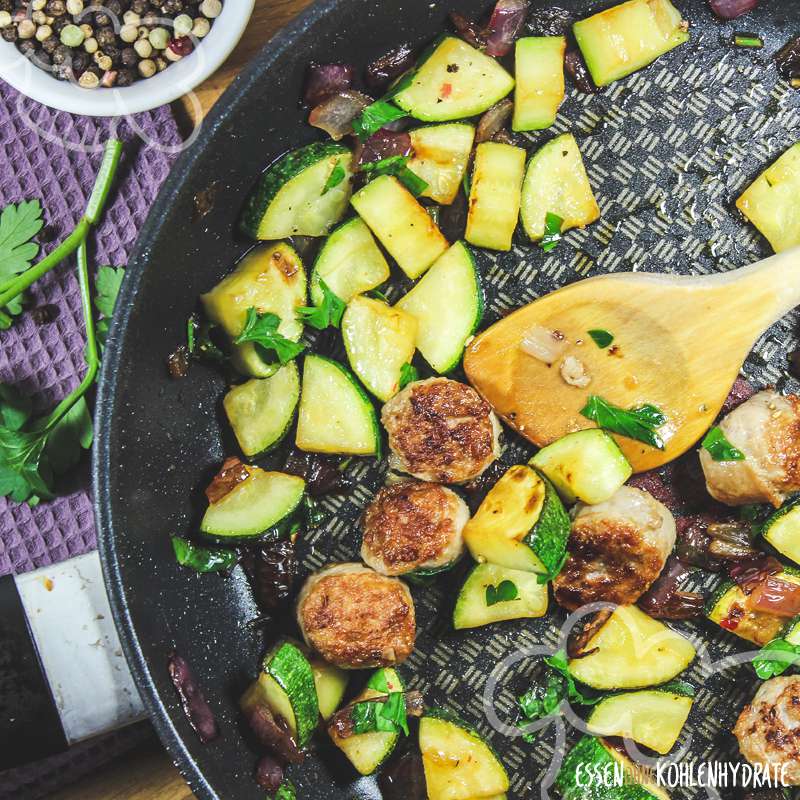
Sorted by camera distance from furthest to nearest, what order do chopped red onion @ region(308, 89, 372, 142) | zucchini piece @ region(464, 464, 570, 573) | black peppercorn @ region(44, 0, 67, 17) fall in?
black peppercorn @ region(44, 0, 67, 17), chopped red onion @ region(308, 89, 372, 142), zucchini piece @ region(464, 464, 570, 573)

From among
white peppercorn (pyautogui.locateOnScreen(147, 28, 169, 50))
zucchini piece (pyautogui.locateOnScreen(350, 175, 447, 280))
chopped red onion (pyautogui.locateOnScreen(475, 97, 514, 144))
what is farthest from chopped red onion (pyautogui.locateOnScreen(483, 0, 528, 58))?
white peppercorn (pyautogui.locateOnScreen(147, 28, 169, 50))

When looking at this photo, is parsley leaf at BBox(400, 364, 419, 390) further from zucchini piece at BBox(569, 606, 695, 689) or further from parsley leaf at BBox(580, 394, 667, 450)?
zucchini piece at BBox(569, 606, 695, 689)

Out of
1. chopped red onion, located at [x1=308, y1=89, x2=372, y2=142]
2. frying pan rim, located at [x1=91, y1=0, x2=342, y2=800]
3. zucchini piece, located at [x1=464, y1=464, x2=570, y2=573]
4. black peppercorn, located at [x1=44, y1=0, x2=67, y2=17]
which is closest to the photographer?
frying pan rim, located at [x1=91, y1=0, x2=342, y2=800]

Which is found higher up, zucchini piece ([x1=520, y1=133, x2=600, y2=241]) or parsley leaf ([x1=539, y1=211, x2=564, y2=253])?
zucchini piece ([x1=520, y1=133, x2=600, y2=241])

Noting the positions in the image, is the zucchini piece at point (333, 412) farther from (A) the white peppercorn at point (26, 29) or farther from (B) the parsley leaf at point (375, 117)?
(A) the white peppercorn at point (26, 29)

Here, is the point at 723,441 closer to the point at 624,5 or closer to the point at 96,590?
the point at 624,5

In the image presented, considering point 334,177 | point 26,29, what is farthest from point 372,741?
point 26,29

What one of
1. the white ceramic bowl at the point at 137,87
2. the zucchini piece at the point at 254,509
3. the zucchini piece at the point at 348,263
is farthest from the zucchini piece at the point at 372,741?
the white ceramic bowl at the point at 137,87
